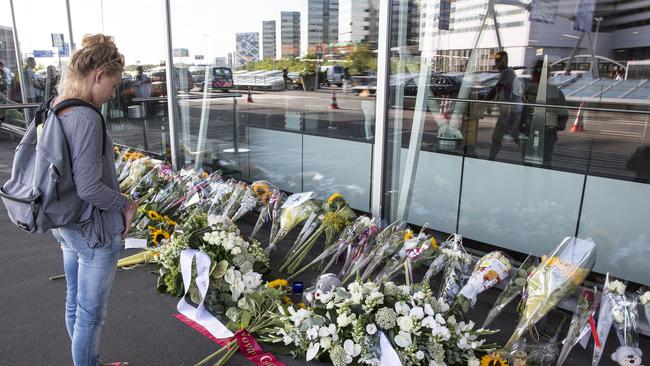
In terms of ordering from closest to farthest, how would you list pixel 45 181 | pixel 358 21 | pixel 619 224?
pixel 45 181 → pixel 619 224 → pixel 358 21

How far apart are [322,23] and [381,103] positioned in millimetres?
1736

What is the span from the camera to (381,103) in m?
4.29

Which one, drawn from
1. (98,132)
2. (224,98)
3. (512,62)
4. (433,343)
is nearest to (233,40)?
(224,98)

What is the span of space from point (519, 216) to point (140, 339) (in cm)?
327

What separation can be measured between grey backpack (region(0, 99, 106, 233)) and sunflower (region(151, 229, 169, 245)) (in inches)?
80.2

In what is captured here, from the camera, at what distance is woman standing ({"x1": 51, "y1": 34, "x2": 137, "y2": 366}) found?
2047mm

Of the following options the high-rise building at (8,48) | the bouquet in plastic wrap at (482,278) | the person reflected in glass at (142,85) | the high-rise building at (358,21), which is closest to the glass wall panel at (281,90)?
the high-rise building at (358,21)

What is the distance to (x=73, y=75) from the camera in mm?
2113

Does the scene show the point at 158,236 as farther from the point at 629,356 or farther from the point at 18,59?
the point at 18,59

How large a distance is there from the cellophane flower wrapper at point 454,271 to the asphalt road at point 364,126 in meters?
1.57

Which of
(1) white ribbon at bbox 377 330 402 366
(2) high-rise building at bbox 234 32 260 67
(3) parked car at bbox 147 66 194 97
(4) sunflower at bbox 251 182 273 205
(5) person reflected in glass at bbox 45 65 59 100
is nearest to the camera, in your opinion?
(1) white ribbon at bbox 377 330 402 366

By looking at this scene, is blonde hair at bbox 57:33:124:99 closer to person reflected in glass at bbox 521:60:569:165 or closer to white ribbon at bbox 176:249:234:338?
white ribbon at bbox 176:249:234:338

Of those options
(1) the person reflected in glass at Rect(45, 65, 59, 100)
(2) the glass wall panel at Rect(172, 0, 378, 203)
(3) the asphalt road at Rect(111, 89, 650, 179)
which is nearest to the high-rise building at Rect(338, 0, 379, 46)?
(2) the glass wall panel at Rect(172, 0, 378, 203)

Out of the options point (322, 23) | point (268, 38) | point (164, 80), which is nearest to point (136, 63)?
A: point (164, 80)
